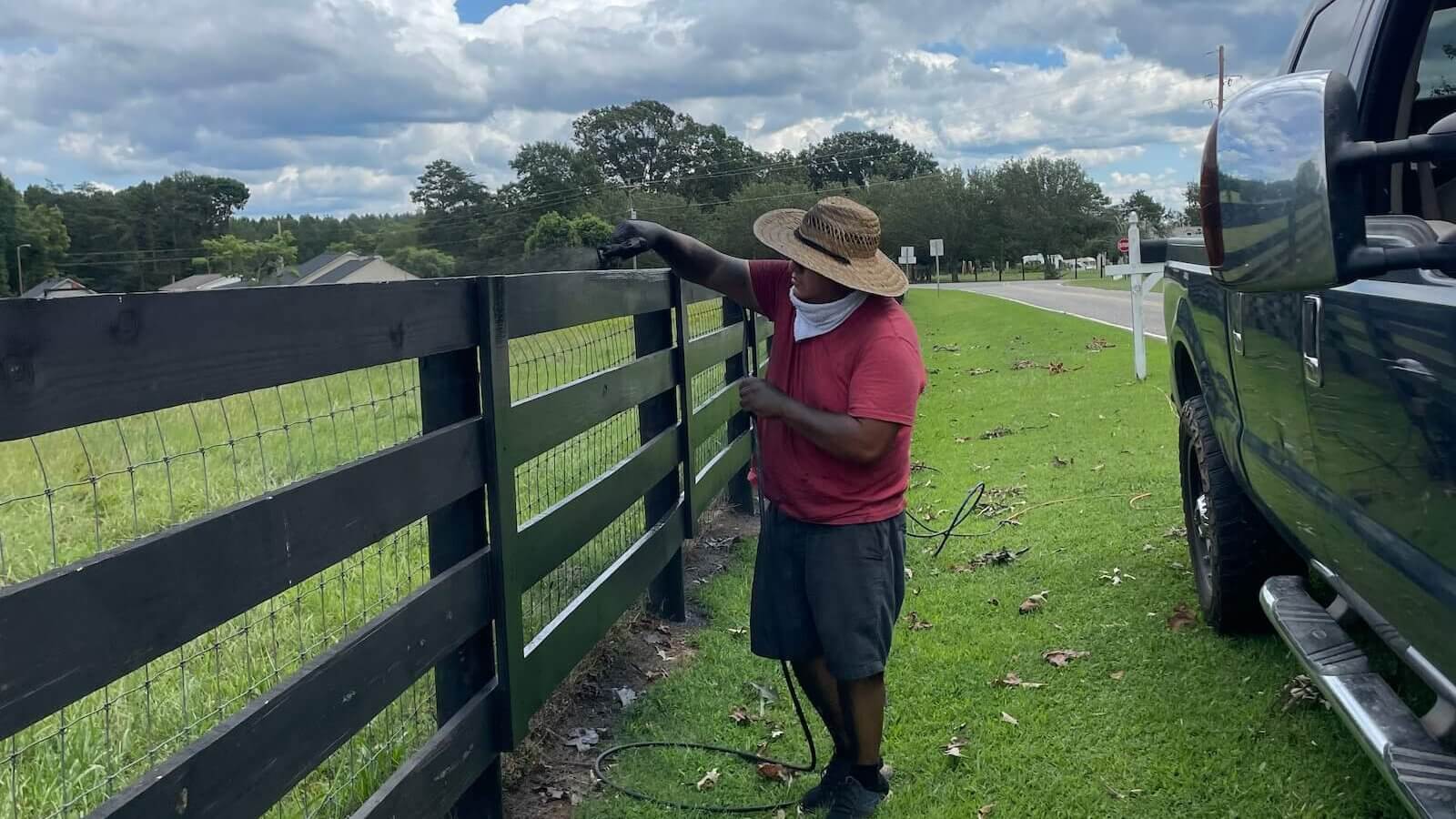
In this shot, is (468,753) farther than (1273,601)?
No

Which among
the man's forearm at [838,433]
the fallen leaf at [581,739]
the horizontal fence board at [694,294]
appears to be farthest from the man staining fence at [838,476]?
the horizontal fence board at [694,294]

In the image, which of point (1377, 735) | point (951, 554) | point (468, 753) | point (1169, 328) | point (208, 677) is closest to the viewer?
point (1377, 735)

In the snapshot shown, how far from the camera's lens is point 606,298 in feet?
15.6

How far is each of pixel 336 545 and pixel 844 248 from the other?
174 cm

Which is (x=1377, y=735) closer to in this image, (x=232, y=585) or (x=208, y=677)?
(x=232, y=585)

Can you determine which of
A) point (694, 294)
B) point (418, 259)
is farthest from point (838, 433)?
point (418, 259)

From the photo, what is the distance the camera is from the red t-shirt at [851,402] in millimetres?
3533

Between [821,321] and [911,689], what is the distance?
75.7 inches

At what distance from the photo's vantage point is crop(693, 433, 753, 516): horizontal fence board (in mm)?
6395

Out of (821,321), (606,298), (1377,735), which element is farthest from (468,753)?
(1377,735)

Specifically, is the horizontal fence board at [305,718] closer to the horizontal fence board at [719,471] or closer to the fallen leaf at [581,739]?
the fallen leaf at [581,739]

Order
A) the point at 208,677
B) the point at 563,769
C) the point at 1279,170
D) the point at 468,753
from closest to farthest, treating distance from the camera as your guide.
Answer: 1. the point at 1279,170
2. the point at 468,753
3. the point at 208,677
4. the point at 563,769

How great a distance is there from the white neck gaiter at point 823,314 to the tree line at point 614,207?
5574 cm

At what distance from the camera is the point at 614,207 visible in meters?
87.1
